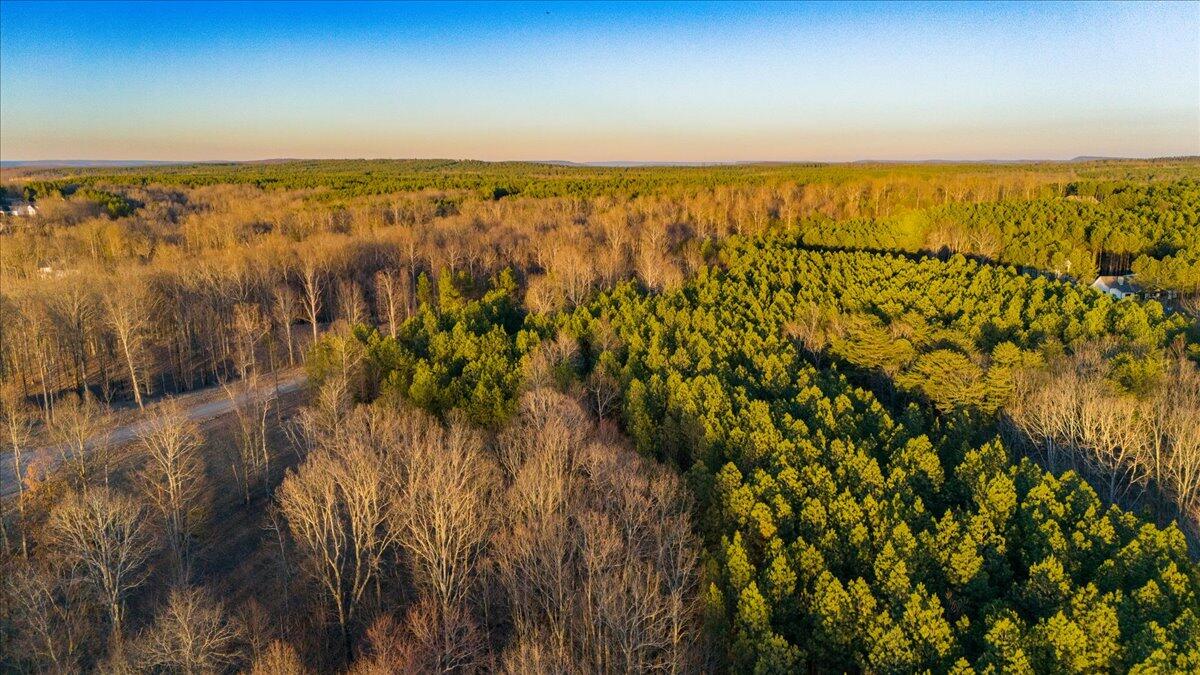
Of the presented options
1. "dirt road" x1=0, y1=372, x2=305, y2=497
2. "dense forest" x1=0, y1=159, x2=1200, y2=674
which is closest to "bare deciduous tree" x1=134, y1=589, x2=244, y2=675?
"dense forest" x1=0, y1=159, x2=1200, y2=674

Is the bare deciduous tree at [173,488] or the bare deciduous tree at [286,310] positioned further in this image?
the bare deciduous tree at [286,310]

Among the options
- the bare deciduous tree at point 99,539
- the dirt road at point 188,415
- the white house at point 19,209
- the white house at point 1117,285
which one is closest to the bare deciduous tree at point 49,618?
the bare deciduous tree at point 99,539

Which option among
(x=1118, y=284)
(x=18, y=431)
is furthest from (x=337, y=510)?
(x=1118, y=284)

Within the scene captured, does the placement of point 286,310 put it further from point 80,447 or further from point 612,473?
point 612,473

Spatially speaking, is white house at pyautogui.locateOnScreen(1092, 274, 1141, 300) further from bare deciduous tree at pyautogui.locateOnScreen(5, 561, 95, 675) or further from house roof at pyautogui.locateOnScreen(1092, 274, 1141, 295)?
bare deciduous tree at pyautogui.locateOnScreen(5, 561, 95, 675)

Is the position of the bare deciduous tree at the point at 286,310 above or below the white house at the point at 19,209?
below

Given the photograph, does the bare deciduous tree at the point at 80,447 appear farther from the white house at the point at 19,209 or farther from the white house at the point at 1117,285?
the white house at the point at 1117,285
